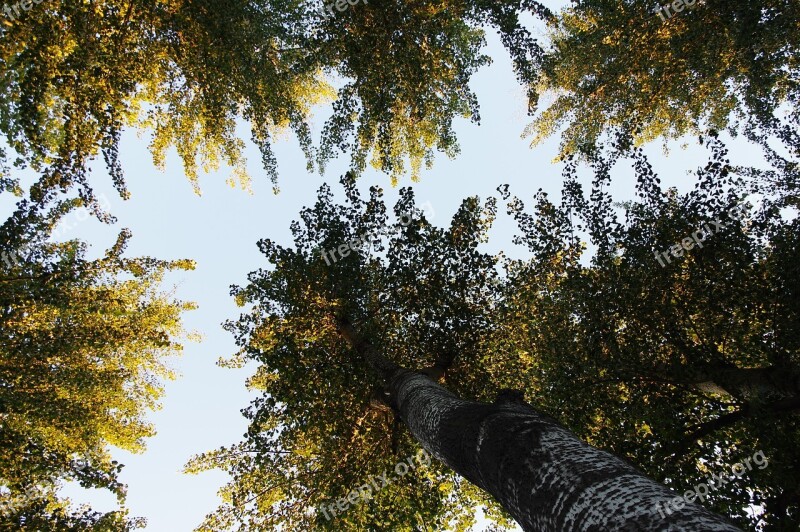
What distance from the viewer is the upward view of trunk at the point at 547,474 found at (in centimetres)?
217

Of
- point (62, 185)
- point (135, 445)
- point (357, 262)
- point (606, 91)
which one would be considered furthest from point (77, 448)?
point (606, 91)

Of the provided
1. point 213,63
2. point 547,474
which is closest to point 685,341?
point 547,474

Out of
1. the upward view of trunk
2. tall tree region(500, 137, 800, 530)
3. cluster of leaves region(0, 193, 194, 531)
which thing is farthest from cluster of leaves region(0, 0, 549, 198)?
the upward view of trunk

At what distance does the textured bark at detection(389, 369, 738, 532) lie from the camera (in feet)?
7.12

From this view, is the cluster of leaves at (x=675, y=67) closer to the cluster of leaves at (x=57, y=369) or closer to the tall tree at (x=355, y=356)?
the tall tree at (x=355, y=356)

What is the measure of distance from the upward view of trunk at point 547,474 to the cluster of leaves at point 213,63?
600 centimetres

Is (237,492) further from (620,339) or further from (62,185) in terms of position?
(620,339)

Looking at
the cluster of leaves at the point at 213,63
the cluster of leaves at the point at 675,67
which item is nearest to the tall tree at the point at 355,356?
the cluster of leaves at the point at 213,63

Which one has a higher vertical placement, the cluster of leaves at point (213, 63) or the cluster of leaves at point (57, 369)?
the cluster of leaves at point (213, 63)

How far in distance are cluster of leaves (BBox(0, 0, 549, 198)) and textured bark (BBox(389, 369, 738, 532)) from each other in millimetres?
6107

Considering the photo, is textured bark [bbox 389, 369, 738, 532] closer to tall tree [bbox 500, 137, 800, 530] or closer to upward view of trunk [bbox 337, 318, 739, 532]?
upward view of trunk [bbox 337, 318, 739, 532]

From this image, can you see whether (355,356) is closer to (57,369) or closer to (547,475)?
(547,475)

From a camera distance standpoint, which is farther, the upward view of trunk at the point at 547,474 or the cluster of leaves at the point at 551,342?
the cluster of leaves at the point at 551,342

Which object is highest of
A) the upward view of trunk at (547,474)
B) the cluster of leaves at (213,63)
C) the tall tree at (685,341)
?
the cluster of leaves at (213,63)
